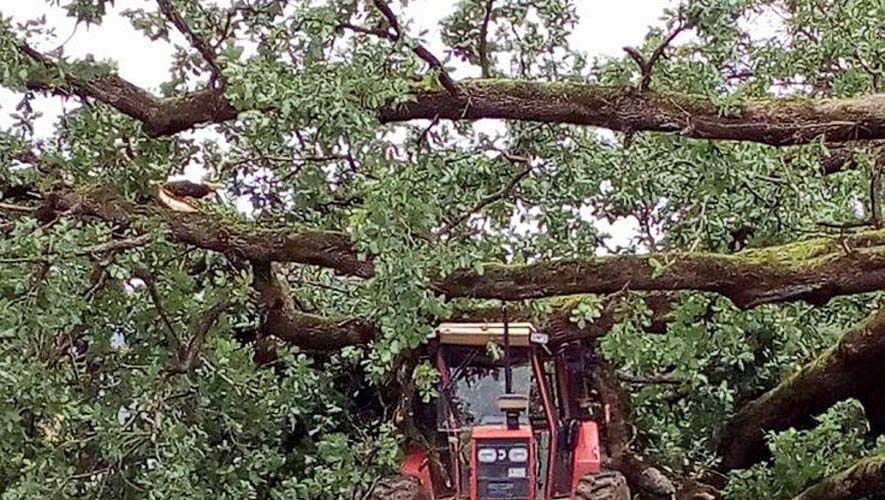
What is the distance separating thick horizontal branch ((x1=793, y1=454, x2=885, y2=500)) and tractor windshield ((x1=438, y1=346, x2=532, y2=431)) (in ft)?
4.85

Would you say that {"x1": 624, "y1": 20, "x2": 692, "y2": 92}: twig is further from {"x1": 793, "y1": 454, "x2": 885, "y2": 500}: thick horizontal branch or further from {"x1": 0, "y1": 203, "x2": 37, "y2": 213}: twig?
{"x1": 793, "y1": 454, "x2": 885, "y2": 500}: thick horizontal branch

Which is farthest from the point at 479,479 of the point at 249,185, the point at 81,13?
the point at 81,13

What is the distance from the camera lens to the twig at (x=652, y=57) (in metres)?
4.07

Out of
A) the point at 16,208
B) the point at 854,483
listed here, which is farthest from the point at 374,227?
the point at 854,483

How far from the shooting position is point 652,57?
13.7ft

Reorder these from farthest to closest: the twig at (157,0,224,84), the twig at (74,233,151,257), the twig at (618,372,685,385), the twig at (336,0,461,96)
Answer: the twig at (618,372,685,385)
the twig at (74,233,151,257)
the twig at (157,0,224,84)
the twig at (336,0,461,96)

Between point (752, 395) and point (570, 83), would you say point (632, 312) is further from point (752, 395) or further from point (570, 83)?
point (752, 395)

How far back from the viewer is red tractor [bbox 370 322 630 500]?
5277mm

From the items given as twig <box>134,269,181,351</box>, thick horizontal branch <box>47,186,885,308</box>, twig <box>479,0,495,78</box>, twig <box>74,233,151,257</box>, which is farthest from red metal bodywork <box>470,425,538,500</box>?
twig <box>74,233,151,257</box>

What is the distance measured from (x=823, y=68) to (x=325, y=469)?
10.3 feet

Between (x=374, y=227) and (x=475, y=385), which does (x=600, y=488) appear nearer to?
(x=475, y=385)

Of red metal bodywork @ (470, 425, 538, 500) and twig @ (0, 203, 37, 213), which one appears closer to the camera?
twig @ (0, 203, 37, 213)

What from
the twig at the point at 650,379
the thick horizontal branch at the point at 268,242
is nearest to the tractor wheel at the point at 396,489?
the thick horizontal branch at the point at 268,242

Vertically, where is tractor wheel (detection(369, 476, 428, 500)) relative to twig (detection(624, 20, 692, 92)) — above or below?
below
